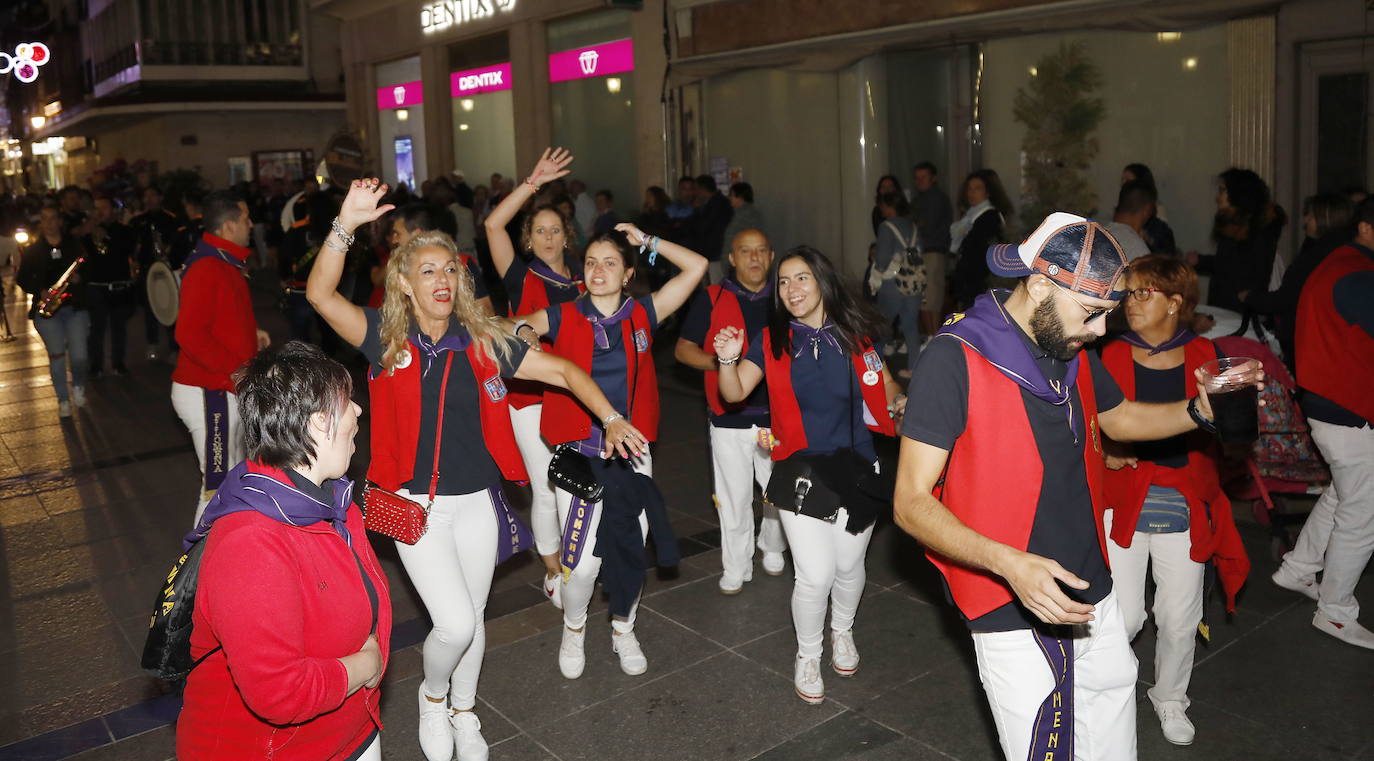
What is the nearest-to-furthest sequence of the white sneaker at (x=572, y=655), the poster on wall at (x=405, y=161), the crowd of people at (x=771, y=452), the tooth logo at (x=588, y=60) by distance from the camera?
the crowd of people at (x=771, y=452) < the white sneaker at (x=572, y=655) < the tooth logo at (x=588, y=60) < the poster on wall at (x=405, y=161)

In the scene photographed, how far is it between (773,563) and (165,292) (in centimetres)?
664

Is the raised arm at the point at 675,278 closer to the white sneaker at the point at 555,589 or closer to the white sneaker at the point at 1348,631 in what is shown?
the white sneaker at the point at 555,589

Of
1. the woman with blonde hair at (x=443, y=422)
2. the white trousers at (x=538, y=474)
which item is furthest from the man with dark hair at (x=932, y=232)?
the woman with blonde hair at (x=443, y=422)

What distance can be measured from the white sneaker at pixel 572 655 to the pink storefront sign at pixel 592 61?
1457cm

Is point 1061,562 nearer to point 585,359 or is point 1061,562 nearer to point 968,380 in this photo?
Answer: point 968,380

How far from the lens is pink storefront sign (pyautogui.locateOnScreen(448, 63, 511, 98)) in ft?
73.3

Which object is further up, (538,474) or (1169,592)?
(538,474)

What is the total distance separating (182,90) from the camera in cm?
3884

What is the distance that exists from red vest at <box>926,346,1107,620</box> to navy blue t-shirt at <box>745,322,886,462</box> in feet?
5.65

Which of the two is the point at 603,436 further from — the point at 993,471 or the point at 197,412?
the point at 197,412

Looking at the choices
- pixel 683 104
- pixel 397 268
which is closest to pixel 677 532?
pixel 397 268

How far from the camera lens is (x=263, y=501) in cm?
266

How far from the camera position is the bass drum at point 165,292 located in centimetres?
1006

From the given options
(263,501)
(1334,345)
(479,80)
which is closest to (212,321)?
(263,501)
